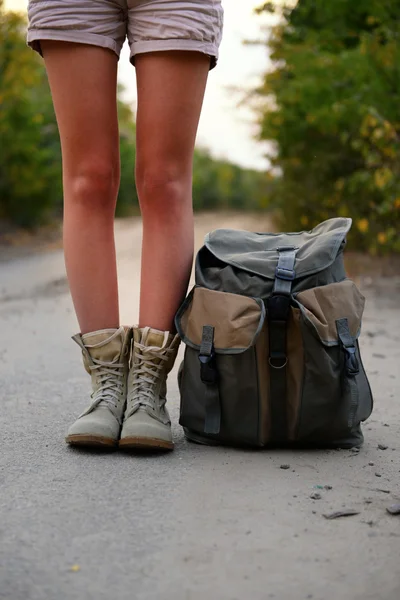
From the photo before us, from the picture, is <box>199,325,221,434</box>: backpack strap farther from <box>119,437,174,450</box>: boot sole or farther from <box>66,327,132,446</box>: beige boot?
<box>66,327,132,446</box>: beige boot

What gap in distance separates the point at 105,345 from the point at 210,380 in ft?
1.10

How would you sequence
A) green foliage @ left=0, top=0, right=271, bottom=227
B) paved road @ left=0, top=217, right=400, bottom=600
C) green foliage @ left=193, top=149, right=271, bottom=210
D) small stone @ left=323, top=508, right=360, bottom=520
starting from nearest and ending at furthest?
paved road @ left=0, top=217, right=400, bottom=600
small stone @ left=323, top=508, right=360, bottom=520
green foliage @ left=0, top=0, right=271, bottom=227
green foliage @ left=193, top=149, right=271, bottom=210

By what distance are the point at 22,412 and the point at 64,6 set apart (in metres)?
1.24

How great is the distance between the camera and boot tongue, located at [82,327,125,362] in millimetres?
2301

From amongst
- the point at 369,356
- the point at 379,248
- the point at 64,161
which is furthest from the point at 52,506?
the point at 379,248

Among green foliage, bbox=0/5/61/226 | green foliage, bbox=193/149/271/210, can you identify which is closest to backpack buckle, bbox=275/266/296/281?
green foliage, bbox=0/5/61/226

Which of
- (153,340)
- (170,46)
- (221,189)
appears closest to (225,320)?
(153,340)

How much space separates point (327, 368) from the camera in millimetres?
2143

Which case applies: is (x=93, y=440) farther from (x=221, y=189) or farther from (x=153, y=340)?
(x=221, y=189)

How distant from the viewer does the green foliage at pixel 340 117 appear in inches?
239

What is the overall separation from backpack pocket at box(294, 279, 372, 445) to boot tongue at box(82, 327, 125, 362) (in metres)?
0.51

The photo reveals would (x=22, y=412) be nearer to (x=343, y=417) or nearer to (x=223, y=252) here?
(x=223, y=252)

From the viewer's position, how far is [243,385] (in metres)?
2.15

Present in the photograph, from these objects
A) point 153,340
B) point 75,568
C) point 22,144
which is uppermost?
point 22,144
